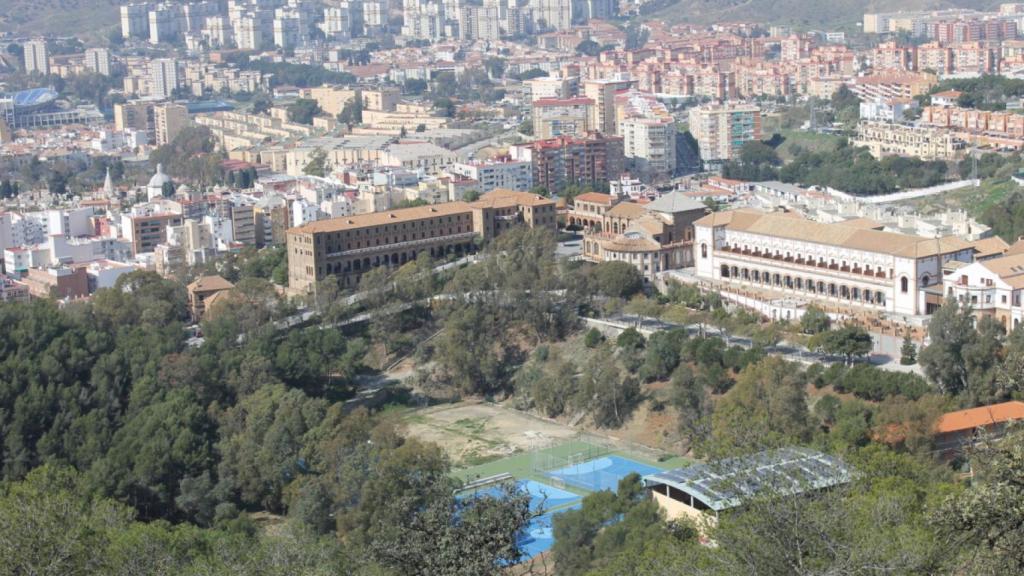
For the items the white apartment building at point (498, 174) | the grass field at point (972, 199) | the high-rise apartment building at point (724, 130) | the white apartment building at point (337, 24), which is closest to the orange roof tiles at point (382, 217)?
the white apartment building at point (498, 174)

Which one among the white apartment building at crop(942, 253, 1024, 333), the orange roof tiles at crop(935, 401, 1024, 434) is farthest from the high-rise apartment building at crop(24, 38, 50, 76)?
the orange roof tiles at crop(935, 401, 1024, 434)

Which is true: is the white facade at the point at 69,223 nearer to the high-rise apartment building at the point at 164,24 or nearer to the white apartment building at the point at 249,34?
the white apartment building at the point at 249,34

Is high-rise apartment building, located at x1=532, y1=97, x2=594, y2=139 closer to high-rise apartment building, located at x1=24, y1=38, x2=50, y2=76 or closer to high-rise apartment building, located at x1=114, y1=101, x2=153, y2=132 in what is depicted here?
high-rise apartment building, located at x1=114, y1=101, x2=153, y2=132

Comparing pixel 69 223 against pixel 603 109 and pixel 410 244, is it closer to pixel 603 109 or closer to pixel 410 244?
pixel 410 244

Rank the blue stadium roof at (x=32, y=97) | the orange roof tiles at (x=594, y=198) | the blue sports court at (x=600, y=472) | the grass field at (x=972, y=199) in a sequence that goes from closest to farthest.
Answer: the blue sports court at (x=600, y=472)
the orange roof tiles at (x=594, y=198)
the grass field at (x=972, y=199)
the blue stadium roof at (x=32, y=97)

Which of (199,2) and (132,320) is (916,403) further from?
(199,2)

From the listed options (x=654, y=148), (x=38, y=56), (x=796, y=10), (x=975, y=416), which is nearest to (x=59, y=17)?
(x=38, y=56)

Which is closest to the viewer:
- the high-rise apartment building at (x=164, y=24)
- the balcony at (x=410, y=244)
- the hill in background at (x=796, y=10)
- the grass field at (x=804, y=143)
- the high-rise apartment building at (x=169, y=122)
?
the balcony at (x=410, y=244)
